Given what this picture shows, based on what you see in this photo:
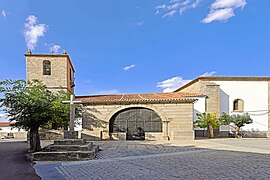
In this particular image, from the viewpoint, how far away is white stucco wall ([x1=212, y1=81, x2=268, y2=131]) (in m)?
25.3

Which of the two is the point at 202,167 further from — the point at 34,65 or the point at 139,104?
the point at 34,65

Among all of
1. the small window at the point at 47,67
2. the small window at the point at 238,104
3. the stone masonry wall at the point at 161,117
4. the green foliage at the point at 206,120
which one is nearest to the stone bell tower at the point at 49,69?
the small window at the point at 47,67

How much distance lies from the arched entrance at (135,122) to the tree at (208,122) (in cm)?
533

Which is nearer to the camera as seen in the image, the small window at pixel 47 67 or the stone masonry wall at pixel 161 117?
the stone masonry wall at pixel 161 117

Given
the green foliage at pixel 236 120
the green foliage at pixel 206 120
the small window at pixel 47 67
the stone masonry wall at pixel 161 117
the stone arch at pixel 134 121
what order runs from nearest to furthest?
the stone masonry wall at pixel 161 117, the stone arch at pixel 134 121, the green foliage at pixel 206 120, the green foliage at pixel 236 120, the small window at pixel 47 67

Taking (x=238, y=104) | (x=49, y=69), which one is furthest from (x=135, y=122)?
(x=238, y=104)

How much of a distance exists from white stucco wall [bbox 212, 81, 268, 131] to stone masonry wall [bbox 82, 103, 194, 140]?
876 centimetres

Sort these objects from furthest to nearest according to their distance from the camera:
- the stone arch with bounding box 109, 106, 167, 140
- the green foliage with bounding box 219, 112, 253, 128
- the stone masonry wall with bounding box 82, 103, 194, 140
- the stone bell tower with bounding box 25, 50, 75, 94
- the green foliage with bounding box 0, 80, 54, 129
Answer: the stone bell tower with bounding box 25, 50, 75, 94, the green foliage with bounding box 219, 112, 253, 128, the stone arch with bounding box 109, 106, 167, 140, the stone masonry wall with bounding box 82, 103, 194, 140, the green foliage with bounding box 0, 80, 54, 129

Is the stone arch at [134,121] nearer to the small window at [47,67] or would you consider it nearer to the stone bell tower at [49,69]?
the stone bell tower at [49,69]

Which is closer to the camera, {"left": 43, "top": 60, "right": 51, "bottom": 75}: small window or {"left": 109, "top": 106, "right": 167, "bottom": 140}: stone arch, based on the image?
{"left": 109, "top": 106, "right": 167, "bottom": 140}: stone arch

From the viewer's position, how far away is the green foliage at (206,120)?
21.7m

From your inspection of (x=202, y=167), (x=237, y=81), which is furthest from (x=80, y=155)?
(x=237, y=81)

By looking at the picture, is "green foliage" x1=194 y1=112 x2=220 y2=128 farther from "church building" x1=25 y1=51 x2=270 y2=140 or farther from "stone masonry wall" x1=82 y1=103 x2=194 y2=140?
"stone masonry wall" x1=82 y1=103 x2=194 y2=140

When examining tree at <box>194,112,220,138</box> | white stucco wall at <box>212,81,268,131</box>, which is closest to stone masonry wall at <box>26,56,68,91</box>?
tree at <box>194,112,220,138</box>
